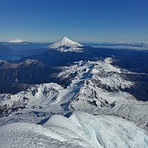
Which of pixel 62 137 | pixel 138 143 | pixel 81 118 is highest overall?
pixel 62 137

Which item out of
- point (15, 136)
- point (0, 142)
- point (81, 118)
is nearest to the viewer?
point (0, 142)

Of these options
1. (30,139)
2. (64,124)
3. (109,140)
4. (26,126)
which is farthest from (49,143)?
(109,140)

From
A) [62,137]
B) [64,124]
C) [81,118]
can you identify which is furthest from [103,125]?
[62,137]

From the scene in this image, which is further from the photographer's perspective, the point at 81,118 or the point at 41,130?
the point at 81,118

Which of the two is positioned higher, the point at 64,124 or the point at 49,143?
the point at 49,143

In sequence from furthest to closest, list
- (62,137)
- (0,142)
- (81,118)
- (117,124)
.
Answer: (117,124) → (81,118) → (62,137) → (0,142)

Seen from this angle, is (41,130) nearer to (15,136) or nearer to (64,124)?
(15,136)
